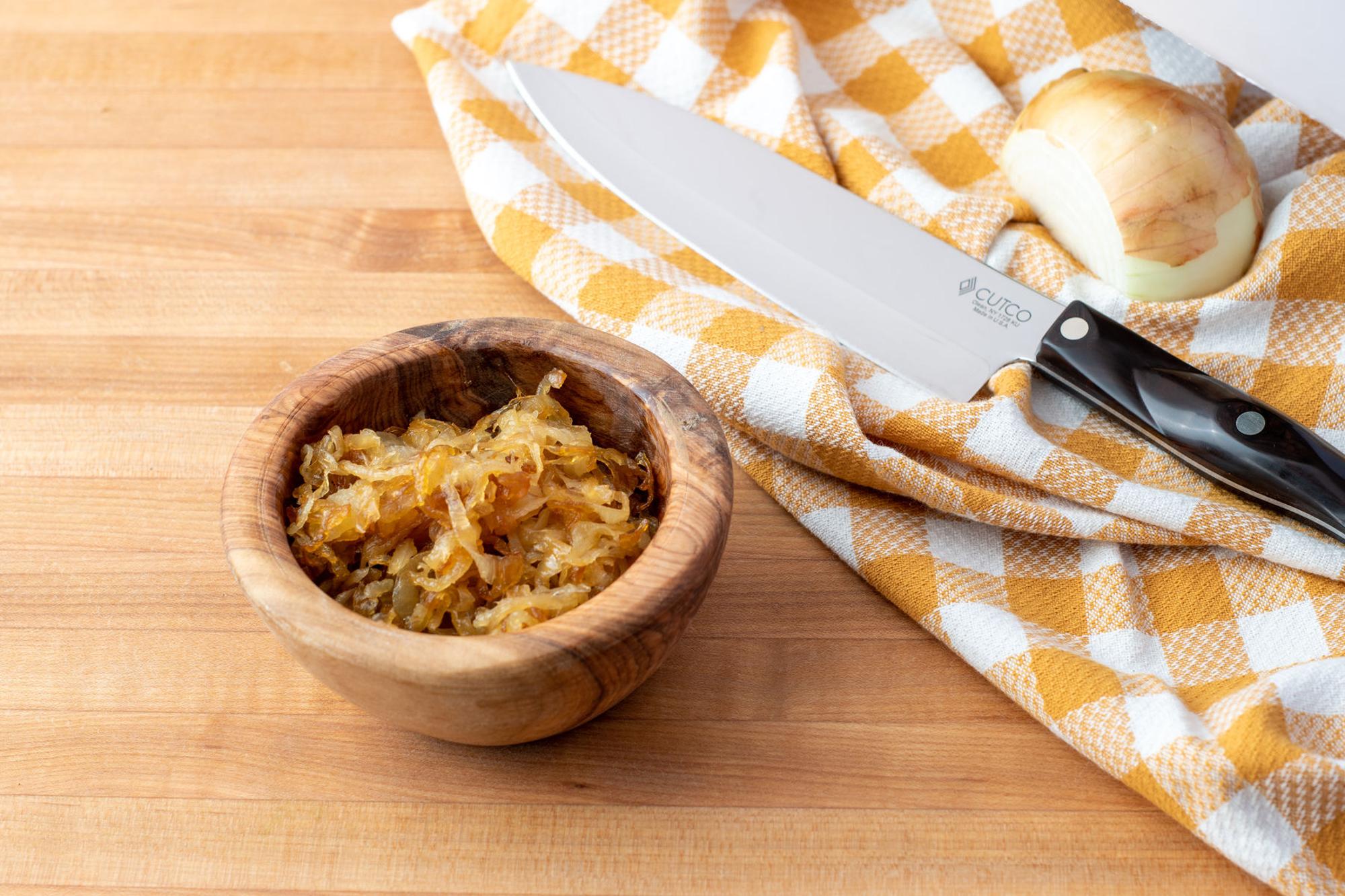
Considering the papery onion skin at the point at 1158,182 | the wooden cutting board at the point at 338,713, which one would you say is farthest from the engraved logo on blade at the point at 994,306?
the wooden cutting board at the point at 338,713

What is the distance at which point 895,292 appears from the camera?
47.9 inches

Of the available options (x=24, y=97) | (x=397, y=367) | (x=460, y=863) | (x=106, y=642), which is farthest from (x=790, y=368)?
(x=24, y=97)

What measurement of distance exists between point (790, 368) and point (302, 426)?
465 millimetres

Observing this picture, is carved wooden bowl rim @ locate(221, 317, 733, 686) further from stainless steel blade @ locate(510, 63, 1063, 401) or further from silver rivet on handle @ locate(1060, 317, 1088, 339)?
silver rivet on handle @ locate(1060, 317, 1088, 339)

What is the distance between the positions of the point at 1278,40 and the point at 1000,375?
47 centimetres

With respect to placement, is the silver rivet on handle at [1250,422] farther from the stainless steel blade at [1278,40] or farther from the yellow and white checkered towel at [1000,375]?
the stainless steel blade at [1278,40]

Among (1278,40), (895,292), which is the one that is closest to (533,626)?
(895,292)

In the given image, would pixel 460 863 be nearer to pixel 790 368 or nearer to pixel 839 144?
pixel 790 368

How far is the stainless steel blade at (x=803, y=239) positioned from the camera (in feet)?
3.90

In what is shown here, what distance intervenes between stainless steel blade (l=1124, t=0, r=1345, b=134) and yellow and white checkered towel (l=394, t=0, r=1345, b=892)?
9 cm

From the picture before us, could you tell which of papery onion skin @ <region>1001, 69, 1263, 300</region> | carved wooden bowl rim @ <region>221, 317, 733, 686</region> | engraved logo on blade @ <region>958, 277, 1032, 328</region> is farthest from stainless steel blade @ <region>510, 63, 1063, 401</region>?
carved wooden bowl rim @ <region>221, 317, 733, 686</region>

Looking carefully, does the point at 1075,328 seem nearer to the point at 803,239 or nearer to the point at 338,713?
the point at 803,239

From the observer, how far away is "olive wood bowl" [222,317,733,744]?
0.79m

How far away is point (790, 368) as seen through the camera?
116cm
